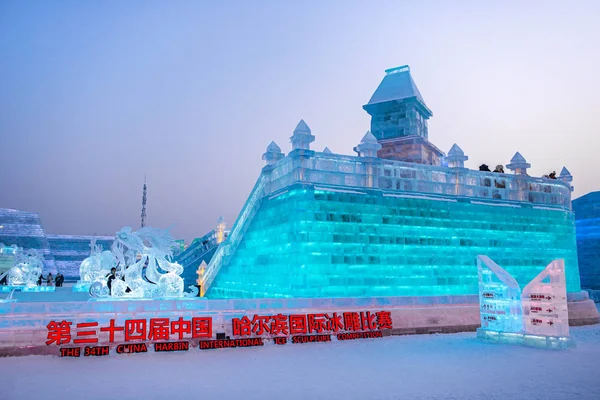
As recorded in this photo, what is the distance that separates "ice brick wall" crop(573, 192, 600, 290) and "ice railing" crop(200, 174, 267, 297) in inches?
862

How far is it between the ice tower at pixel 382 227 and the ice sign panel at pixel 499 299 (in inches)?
134

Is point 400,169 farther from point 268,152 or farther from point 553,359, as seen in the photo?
point 553,359

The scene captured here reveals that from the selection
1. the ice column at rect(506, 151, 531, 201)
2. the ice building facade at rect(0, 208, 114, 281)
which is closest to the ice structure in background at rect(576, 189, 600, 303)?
the ice column at rect(506, 151, 531, 201)

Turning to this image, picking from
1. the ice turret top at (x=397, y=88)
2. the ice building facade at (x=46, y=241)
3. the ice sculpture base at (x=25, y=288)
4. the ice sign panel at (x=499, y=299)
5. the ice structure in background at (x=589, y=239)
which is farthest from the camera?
the ice building facade at (x=46, y=241)

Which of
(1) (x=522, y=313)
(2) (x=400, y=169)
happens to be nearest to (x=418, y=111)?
(2) (x=400, y=169)

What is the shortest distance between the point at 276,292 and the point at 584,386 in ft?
31.9

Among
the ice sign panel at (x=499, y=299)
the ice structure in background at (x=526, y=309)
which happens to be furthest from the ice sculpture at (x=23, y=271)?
the ice structure in background at (x=526, y=309)

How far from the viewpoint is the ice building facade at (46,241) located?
44094 millimetres

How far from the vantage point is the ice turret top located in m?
25.0

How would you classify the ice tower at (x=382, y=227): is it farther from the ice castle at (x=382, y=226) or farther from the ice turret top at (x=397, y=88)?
the ice turret top at (x=397, y=88)

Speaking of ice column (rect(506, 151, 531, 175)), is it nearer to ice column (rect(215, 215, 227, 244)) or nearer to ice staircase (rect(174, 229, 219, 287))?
ice column (rect(215, 215, 227, 244))

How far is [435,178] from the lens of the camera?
684 inches

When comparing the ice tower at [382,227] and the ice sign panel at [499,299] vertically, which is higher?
the ice tower at [382,227]

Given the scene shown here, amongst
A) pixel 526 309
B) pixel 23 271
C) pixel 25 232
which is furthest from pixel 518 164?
pixel 25 232
